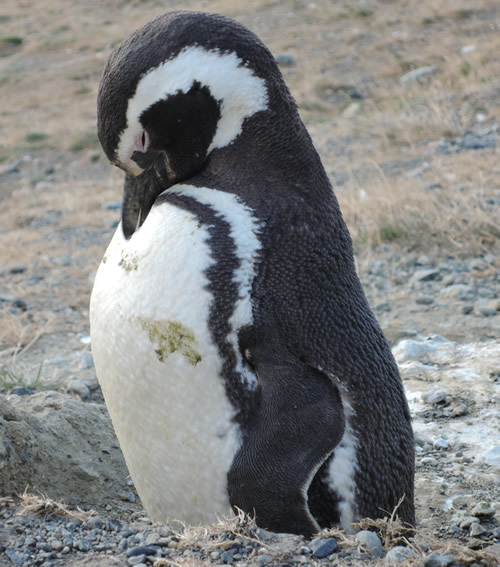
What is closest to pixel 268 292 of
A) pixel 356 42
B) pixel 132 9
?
pixel 356 42

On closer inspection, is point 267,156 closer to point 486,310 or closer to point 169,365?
point 169,365

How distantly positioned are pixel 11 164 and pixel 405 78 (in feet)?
21.0

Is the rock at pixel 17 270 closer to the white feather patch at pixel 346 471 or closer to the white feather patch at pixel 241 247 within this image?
the white feather patch at pixel 241 247

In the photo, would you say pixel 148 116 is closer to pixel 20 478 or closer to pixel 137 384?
pixel 137 384

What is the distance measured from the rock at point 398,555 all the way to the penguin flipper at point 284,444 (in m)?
0.30

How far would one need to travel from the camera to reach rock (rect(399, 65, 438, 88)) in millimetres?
11602

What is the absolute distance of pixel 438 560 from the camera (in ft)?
5.79

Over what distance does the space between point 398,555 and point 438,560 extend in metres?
0.10

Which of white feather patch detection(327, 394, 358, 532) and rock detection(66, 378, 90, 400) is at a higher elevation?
white feather patch detection(327, 394, 358, 532)

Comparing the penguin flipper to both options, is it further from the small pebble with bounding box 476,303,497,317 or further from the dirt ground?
the small pebble with bounding box 476,303,497,317

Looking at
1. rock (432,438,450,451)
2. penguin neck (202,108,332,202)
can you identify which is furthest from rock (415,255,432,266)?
penguin neck (202,108,332,202)

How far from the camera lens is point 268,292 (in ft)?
7.06

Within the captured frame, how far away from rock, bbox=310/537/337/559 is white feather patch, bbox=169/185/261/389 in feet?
1.50

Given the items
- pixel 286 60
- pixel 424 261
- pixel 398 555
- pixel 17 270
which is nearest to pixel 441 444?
pixel 398 555
